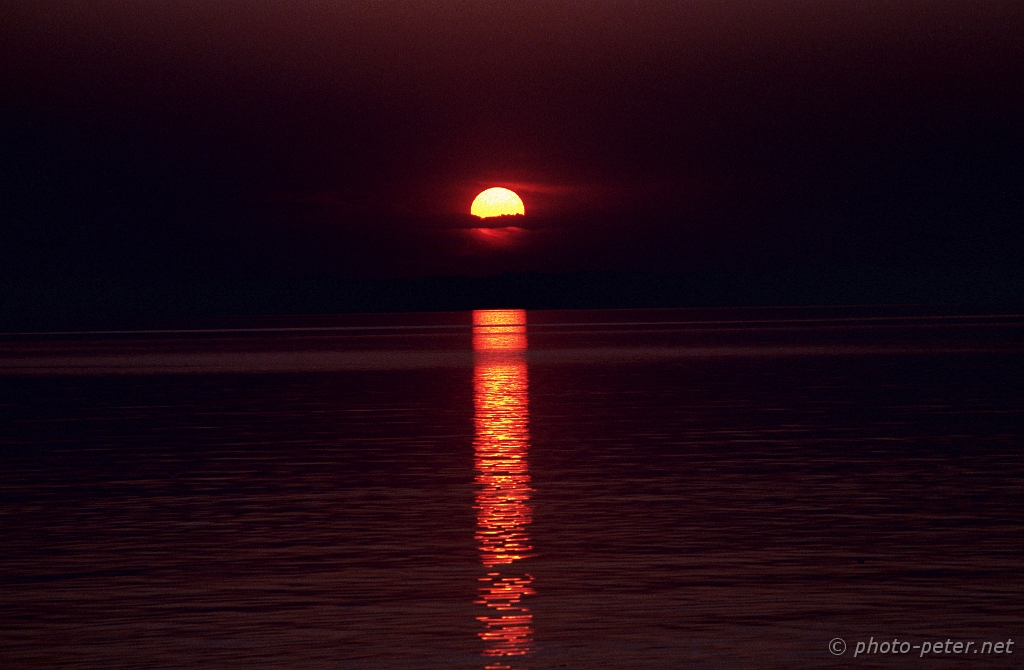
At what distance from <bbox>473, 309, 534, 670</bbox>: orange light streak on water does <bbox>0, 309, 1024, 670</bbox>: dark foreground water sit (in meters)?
0.07

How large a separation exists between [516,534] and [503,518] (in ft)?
5.98

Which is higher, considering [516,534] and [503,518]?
[503,518]

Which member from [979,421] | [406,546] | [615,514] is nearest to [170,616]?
[406,546]

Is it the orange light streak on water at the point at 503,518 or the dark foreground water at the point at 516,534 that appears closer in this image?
the dark foreground water at the point at 516,534

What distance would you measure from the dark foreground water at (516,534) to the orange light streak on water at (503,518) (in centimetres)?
7

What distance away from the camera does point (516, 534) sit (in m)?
23.3

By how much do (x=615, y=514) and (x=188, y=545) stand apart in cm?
637

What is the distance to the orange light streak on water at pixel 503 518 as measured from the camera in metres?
16.5

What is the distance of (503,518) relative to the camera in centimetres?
2516

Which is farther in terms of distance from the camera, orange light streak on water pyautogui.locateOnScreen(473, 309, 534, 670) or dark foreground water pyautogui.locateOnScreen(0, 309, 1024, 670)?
orange light streak on water pyautogui.locateOnScreen(473, 309, 534, 670)

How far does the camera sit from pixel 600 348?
12138 centimetres

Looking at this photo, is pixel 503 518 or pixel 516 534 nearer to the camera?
pixel 516 534

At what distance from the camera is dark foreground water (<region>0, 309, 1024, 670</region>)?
1608 centimetres

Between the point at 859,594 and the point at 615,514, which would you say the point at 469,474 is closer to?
the point at 615,514
